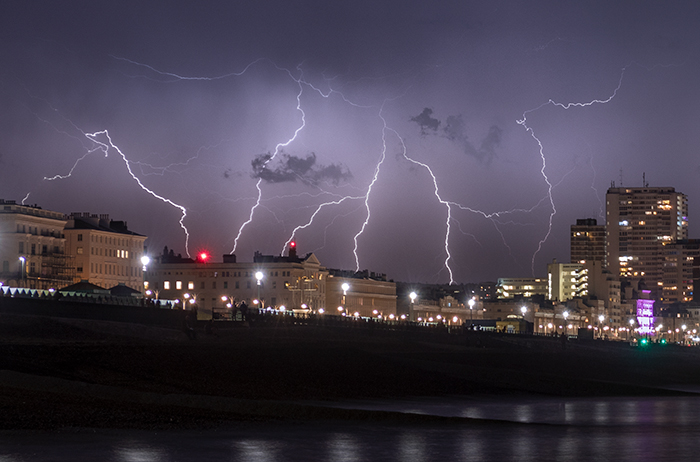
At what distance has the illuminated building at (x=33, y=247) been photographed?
118 meters

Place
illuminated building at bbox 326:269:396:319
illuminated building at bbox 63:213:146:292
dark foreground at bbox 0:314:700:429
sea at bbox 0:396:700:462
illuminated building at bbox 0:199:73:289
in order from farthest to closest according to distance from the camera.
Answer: illuminated building at bbox 326:269:396:319 → illuminated building at bbox 63:213:146:292 → illuminated building at bbox 0:199:73:289 → dark foreground at bbox 0:314:700:429 → sea at bbox 0:396:700:462

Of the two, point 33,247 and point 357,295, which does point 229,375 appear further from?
point 357,295

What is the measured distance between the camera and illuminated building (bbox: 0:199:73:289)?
387 feet

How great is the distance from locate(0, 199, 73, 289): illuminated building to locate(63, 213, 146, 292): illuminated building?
5.81ft

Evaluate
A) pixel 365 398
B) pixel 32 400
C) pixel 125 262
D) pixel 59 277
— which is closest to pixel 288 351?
pixel 365 398

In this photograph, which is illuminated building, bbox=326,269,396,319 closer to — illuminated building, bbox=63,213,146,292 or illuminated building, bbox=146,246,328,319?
illuminated building, bbox=146,246,328,319

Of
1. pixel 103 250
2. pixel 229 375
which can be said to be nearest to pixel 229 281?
pixel 103 250

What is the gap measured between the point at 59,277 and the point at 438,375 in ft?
Result: 267

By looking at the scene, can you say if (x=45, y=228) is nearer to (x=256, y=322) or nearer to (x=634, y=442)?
(x=256, y=322)

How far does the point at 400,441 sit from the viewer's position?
28.6 m

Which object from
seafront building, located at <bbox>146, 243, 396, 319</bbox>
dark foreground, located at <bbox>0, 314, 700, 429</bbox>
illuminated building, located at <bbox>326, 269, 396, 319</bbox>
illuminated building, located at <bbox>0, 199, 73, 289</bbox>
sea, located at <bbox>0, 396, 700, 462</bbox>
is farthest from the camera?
illuminated building, located at <bbox>326, 269, 396, 319</bbox>

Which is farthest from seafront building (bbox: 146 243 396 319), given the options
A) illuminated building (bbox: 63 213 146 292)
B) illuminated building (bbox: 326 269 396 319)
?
illuminated building (bbox: 63 213 146 292)

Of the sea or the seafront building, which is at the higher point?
the seafront building

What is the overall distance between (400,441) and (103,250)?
111713 millimetres
